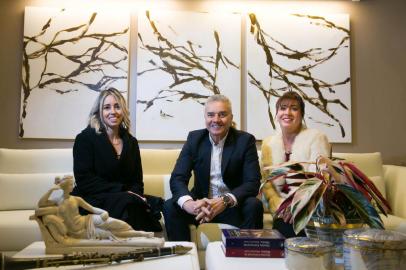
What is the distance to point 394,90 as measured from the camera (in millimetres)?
3336

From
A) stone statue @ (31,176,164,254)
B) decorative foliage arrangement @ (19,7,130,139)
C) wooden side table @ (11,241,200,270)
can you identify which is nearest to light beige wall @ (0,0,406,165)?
decorative foliage arrangement @ (19,7,130,139)

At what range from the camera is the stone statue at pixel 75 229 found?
1.36m

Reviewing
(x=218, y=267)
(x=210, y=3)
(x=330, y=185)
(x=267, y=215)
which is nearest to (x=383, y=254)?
(x=330, y=185)

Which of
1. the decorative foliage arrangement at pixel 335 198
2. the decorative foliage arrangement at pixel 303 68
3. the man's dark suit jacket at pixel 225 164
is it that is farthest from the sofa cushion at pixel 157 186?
the decorative foliage arrangement at pixel 335 198

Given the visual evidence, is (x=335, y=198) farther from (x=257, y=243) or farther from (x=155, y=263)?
(x=155, y=263)

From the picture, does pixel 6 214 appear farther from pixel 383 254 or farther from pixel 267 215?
pixel 383 254

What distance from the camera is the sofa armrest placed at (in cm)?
256

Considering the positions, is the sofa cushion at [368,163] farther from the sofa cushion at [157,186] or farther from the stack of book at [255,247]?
the stack of book at [255,247]

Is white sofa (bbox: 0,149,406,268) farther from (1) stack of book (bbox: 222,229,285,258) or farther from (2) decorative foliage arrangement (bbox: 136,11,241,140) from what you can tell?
(1) stack of book (bbox: 222,229,285,258)

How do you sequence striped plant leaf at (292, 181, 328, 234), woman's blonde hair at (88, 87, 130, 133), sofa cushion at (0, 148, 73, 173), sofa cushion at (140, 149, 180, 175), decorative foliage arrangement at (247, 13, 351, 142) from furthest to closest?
decorative foliage arrangement at (247, 13, 351, 142) → sofa cushion at (140, 149, 180, 175) → sofa cushion at (0, 148, 73, 173) → woman's blonde hair at (88, 87, 130, 133) → striped plant leaf at (292, 181, 328, 234)

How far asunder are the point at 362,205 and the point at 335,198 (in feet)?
0.30

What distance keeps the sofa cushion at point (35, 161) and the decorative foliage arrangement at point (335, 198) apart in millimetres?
1972

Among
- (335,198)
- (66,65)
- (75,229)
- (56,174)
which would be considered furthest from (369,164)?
(66,65)

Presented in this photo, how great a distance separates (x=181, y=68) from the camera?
315cm
